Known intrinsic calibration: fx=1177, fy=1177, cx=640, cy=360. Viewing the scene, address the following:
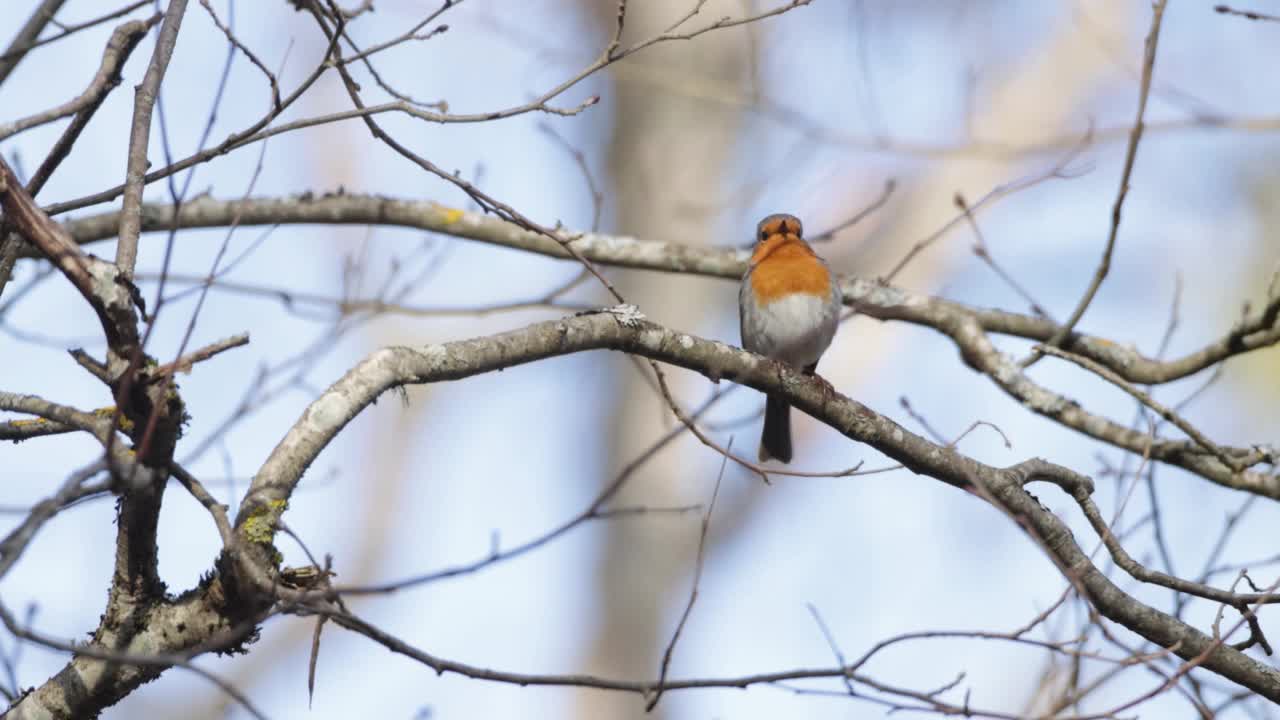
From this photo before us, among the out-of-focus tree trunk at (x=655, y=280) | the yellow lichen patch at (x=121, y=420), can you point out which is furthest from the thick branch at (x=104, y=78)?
the out-of-focus tree trunk at (x=655, y=280)

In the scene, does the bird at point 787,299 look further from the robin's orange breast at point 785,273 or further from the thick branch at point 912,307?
the thick branch at point 912,307

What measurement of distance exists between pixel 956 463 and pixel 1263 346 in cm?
152

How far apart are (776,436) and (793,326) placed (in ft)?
3.17

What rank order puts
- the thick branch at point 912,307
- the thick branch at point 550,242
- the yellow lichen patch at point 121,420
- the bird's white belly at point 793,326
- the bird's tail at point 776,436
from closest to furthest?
the yellow lichen patch at point 121,420
the thick branch at point 912,307
the thick branch at point 550,242
the bird's white belly at point 793,326
the bird's tail at point 776,436

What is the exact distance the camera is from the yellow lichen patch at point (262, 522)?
98.6 inches

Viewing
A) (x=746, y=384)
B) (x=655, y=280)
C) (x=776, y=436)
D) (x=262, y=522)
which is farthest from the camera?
(x=655, y=280)

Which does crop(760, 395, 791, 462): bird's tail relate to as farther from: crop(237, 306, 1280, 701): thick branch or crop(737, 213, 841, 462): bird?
crop(237, 306, 1280, 701): thick branch

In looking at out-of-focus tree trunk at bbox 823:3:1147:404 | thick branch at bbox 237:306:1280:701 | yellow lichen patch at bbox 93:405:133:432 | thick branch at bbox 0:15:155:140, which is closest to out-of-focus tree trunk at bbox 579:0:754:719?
out-of-focus tree trunk at bbox 823:3:1147:404

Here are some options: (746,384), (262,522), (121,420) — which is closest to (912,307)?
(746,384)

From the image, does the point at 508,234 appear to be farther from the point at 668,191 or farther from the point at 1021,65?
the point at 1021,65

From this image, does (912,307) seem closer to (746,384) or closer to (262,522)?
(746,384)

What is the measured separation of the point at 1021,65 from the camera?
34.3 ft

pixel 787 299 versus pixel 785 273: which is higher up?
pixel 785 273

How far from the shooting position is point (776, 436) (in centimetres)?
627
